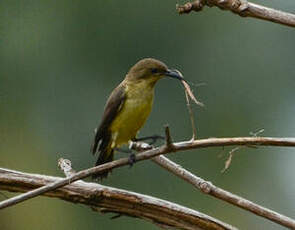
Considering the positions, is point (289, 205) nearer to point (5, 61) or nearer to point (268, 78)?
point (268, 78)

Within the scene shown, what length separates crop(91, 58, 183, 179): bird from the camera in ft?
14.8

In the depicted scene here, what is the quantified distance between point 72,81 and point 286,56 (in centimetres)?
273

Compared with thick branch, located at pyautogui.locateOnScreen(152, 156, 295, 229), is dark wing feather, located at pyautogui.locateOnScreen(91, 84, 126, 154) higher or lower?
higher

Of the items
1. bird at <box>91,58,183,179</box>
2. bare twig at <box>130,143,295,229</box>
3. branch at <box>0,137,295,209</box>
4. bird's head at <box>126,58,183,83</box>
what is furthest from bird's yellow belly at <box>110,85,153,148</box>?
branch at <box>0,137,295,209</box>

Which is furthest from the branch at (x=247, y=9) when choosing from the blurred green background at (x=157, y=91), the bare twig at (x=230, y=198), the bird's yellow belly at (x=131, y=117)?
the blurred green background at (x=157, y=91)

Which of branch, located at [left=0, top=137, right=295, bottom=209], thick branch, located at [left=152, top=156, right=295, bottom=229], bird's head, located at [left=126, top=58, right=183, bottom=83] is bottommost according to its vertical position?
thick branch, located at [left=152, top=156, right=295, bottom=229]

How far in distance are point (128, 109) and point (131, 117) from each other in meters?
0.07

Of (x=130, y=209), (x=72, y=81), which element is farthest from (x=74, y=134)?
(x=130, y=209)

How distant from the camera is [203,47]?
405 inches

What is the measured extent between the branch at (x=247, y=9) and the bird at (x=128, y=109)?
3.72 ft

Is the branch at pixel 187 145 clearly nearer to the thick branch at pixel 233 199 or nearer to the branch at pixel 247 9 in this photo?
the thick branch at pixel 233 199

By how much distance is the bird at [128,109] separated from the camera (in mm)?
4500

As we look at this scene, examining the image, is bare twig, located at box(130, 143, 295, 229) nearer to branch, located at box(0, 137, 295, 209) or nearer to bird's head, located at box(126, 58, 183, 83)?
branch, located at box(0, 137, 295, 209)

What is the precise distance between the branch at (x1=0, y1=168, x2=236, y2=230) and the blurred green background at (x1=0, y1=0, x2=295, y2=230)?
3.94 m
